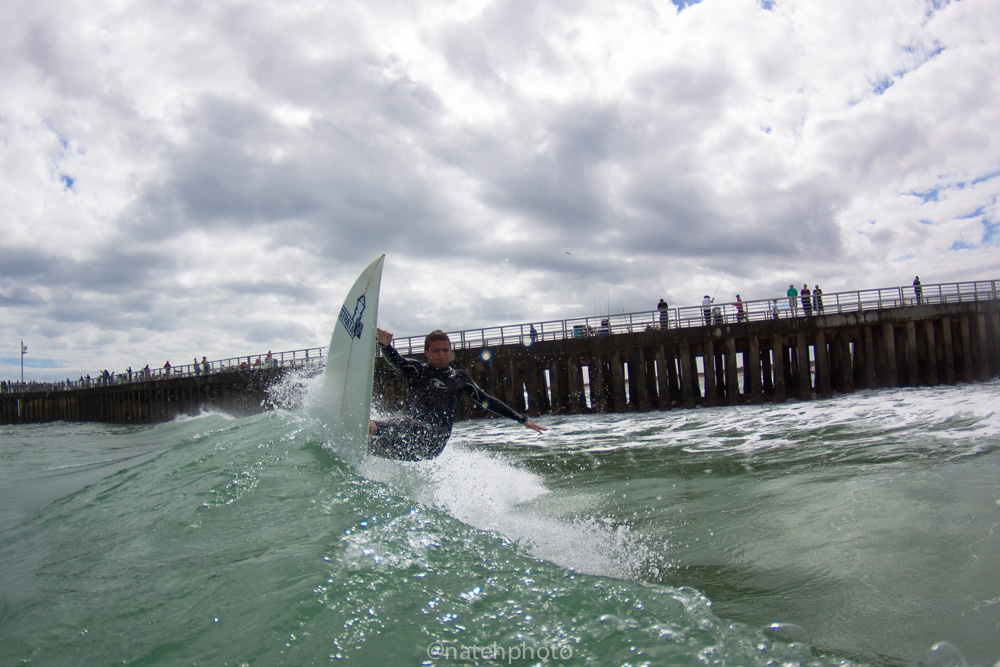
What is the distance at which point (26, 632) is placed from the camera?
2.53 metres

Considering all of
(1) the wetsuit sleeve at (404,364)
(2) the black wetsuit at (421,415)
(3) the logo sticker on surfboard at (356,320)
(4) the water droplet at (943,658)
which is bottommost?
(4) the water droplet at (943,658)

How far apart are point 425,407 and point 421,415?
0.30 ft

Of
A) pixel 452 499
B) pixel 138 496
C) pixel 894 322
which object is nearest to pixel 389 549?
pixel 452 499

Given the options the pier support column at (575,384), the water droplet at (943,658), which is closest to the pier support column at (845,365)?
the pier support column at (575,384)

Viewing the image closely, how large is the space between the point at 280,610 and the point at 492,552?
1223mm

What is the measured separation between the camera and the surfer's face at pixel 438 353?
225 inches

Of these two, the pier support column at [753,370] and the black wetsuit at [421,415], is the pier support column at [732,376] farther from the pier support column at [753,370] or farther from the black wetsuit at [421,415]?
the black wetsuit at [421,415]

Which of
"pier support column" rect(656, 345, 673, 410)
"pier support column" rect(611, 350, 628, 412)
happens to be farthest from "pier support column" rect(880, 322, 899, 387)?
"pier support column" rect(611, 350, 628, 412)

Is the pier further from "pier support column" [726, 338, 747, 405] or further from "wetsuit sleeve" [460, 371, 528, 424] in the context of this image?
"wetsuit sleeve" [460, 371, 528, 424]

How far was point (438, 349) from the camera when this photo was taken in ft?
18.7

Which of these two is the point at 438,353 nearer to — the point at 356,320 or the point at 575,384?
the point at 356,320

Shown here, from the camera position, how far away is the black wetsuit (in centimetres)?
562

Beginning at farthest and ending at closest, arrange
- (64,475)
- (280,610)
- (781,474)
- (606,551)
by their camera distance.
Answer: (64,475) → (781,474) → (606,551) → (280,610)

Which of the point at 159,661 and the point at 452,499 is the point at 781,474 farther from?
the point at 159,661
